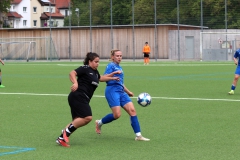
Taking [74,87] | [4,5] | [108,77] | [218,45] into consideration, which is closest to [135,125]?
[108,77]

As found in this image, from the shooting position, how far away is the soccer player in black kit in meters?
10.3

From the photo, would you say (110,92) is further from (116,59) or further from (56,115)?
(56,115)

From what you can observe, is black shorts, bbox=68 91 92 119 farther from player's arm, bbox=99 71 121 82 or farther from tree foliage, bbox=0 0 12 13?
tree foliage, bbox=0 0 12 13

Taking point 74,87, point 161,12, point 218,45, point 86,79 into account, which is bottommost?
point 74,87

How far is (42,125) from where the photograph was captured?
1305 cm

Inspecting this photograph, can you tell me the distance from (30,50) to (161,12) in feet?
49.7

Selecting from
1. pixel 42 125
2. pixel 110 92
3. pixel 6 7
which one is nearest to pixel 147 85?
pixel 42 125

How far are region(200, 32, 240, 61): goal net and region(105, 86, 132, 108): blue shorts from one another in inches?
1836

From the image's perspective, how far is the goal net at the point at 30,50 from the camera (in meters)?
66.2

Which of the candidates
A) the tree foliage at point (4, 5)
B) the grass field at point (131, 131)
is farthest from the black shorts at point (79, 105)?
the tree foliage at point (4, 5)

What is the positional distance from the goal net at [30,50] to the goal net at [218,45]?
1666 cm

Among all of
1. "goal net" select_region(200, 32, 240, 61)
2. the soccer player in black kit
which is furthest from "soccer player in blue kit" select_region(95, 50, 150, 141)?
"goal net" select_region(200, 32, 240, 61)

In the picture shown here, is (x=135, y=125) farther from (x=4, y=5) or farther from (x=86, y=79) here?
(x=4, y=5)

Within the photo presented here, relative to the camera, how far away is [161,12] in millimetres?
63281
